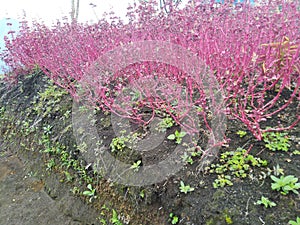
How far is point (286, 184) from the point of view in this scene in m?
1.47

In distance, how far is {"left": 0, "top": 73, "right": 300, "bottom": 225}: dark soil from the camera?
4.93 ft

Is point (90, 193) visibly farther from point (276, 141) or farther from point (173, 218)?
point (276, 141)

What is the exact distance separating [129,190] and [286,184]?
1.19 m

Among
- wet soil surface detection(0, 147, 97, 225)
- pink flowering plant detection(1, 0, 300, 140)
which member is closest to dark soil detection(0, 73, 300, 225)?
wet soil surface detection(0, 147, 97, 225)

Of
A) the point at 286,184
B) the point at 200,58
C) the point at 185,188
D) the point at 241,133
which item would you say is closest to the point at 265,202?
the point at 286,184

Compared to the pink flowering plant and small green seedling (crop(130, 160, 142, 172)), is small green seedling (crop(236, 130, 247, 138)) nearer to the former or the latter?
the pink flowering plant

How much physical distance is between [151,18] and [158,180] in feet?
7.09

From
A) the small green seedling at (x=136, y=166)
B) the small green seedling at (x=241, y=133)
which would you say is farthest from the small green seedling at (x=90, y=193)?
the small green seedling at (x=241, y=133)

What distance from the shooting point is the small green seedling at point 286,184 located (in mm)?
1443

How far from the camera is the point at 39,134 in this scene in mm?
3531

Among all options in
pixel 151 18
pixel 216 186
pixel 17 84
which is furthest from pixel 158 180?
pixel 17 84

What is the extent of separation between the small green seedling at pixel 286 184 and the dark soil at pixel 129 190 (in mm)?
37

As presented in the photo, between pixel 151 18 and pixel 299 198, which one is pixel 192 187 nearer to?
pixel 299 198

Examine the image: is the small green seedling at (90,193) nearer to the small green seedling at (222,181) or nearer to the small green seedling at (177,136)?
the small green seedling at (177,136)
